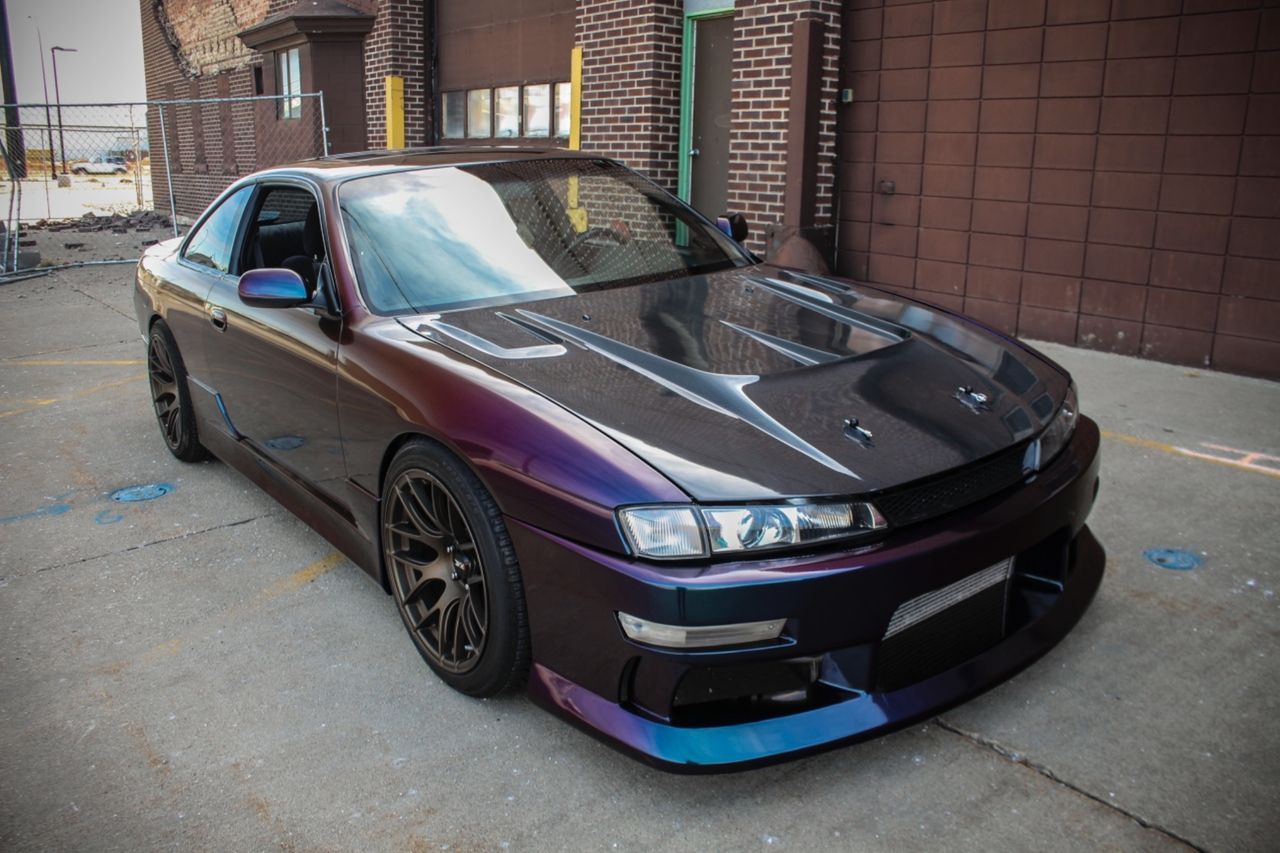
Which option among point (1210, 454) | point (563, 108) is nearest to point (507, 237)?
point (1210, 454)

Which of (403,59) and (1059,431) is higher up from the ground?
(403,59)

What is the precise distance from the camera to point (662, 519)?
2338mm

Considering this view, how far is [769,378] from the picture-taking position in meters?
2.85

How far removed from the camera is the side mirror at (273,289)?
137 inches

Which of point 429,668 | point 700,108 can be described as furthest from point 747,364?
point 700,108

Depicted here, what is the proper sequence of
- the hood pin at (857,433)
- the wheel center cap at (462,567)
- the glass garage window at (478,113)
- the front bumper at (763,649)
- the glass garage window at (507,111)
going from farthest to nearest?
the glass garage window at (478,113) → the glass garage window at (507,111) → the wheel center cap at (462,567) → the hood pin at (857,433) → the front bumper at (763,649)

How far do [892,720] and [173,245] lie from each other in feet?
14.8

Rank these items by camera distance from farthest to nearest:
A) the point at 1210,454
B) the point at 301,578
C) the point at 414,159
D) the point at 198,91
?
the point at 198,91 < the point at 1210,454 < the point at 414,159 < the point at 301,578

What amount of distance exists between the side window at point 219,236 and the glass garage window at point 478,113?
7.37m

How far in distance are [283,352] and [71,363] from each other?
16.7 ft

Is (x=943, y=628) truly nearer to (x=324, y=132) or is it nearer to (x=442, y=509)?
(x=442, y=509)

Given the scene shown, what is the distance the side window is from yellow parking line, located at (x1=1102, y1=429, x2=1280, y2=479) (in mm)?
4257

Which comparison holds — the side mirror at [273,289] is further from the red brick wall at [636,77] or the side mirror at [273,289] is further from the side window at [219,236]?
the red brick wall at [636,77]

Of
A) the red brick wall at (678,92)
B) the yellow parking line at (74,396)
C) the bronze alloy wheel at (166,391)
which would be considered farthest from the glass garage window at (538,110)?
the bronze alloy wheel at (166,391)
